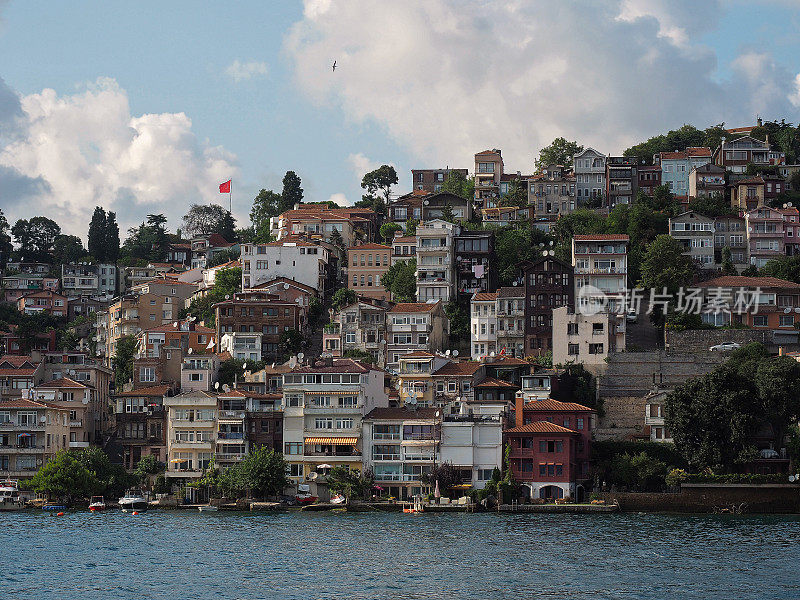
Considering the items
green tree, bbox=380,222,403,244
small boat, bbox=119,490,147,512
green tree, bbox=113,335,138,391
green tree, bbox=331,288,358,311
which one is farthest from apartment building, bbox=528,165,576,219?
small boat, bbox=119,490,147,512

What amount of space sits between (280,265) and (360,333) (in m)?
18.5

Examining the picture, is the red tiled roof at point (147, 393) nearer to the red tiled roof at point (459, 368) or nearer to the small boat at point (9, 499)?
the small boat at point (9, 499)

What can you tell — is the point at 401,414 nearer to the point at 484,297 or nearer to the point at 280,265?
the point at 484,297

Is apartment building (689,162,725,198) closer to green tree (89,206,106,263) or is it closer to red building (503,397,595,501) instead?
red building (503,397,595,501)

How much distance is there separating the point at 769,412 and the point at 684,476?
23.3 feet

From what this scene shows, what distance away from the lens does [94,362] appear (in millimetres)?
109625

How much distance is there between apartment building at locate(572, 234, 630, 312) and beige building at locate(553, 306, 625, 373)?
7086 millimetres

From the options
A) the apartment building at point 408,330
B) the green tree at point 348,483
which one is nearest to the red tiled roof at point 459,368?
the apartment building at point 408,330

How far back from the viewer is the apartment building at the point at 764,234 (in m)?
118

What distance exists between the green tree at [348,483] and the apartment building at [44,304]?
2795 inches

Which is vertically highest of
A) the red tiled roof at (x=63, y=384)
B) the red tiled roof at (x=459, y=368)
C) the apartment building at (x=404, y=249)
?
the apartment building at (x=404, y=249)

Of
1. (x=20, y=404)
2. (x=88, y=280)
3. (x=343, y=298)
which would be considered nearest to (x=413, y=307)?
(x=343, y=298)

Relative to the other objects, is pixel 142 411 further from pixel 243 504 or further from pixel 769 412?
pixel 769 412

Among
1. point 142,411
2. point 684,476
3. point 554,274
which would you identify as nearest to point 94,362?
point 142,411
